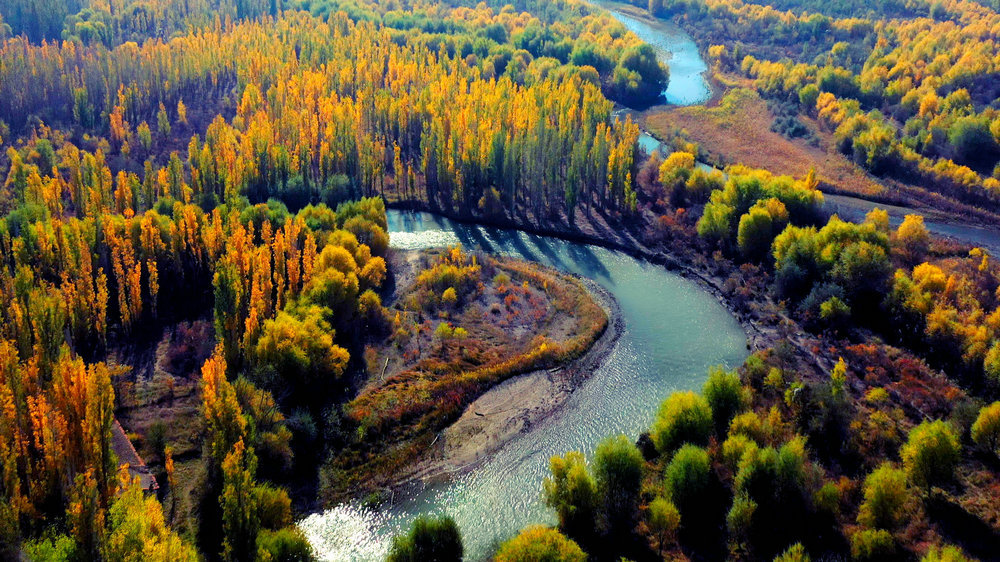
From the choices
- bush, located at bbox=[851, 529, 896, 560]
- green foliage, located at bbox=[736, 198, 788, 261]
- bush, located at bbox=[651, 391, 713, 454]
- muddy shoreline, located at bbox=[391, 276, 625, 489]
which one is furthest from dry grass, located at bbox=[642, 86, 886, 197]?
bush, located at bbox=[851, 529, 896, 560]

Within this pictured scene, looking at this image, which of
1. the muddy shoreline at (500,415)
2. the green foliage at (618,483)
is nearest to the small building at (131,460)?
the muddy shoreline at (500,415)

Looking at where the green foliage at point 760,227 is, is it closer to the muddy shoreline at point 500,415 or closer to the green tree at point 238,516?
the muddy shoreline at point 500,415

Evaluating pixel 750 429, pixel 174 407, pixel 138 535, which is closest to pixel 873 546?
pixel 750 429

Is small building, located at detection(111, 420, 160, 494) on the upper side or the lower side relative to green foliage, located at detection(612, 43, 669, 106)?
lower

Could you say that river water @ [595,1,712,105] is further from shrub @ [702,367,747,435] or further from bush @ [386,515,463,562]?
bush @ [386,515,463,562]

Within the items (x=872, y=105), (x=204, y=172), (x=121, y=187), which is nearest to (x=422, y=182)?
(x=204, y=172)

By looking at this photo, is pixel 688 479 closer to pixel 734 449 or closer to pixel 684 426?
pixel 734 449

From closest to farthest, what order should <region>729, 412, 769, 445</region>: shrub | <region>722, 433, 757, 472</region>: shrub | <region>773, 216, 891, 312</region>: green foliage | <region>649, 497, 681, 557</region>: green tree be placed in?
<region>649, 497, 681, 557</region>: green tree, <region>722, 433, 757, 472</region>: shrub, <region>729, 412, 769, 445</region>: shrub, <region>773, 216, 891, 312</region>: green foliage
